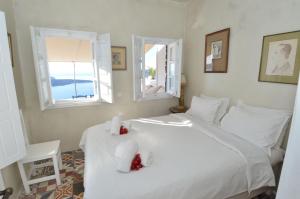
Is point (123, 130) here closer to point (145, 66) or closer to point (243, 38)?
point (145, 66)

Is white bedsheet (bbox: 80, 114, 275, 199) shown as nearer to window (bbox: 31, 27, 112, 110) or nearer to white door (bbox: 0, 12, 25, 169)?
white door (bbox: 0, 12, 25, 169)

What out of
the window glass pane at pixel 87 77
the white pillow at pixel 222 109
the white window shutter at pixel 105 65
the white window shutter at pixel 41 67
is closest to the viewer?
the white window shutter at pixel 41 67

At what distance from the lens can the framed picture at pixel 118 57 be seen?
2.91 metres

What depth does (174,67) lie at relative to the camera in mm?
3258

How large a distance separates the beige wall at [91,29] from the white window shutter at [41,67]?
7.4 inches

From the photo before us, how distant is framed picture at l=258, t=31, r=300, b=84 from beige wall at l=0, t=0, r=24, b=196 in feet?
10.4

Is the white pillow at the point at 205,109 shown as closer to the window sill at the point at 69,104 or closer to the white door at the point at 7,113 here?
the window sill at the point at 69,104

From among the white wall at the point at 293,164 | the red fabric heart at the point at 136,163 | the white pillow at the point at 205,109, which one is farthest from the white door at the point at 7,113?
the white pillow at the point at 205,109

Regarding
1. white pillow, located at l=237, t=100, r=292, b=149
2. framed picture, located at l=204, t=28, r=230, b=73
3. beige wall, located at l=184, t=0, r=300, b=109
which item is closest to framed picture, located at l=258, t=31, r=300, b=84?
beige wall, located at l=184, t=0, r=300, b=109

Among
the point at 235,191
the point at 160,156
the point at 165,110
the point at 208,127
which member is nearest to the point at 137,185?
the point at 160,156

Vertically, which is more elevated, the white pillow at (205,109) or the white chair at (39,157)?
the white pillow at (205,109)

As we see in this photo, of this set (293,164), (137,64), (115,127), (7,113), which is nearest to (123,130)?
(115,127)

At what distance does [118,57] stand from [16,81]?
1575mm

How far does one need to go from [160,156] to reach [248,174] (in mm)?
819
